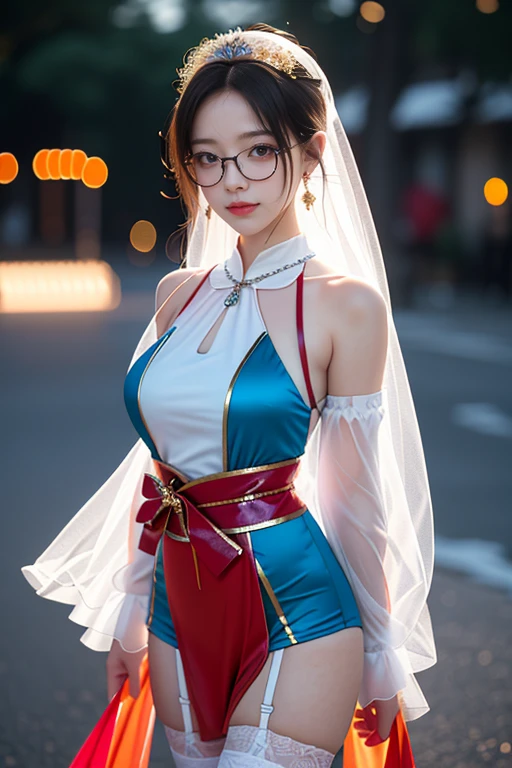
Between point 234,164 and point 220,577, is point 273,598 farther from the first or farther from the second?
point 234,164

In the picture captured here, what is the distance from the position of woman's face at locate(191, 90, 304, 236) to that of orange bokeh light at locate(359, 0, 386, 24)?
16579 millimetres

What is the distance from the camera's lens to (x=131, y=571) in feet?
7.77

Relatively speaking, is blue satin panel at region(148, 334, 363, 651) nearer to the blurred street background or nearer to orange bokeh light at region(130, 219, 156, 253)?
the blurred street background

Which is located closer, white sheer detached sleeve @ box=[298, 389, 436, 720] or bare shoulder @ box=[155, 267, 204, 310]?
white sheer detached sleeve @ box=[298, 389, 436, 720]

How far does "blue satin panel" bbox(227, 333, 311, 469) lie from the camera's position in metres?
2.06

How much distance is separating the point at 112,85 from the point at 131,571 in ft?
114

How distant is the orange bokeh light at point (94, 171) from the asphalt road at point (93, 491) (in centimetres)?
2346

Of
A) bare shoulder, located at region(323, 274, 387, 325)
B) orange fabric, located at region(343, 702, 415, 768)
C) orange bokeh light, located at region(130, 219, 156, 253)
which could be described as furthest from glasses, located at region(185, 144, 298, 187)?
orange bokeh light, located at region(130, 219, 156, 253)

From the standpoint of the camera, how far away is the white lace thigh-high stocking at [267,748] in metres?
1.99

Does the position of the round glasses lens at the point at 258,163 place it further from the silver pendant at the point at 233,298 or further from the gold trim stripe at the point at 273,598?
the gold trim stripe at the point at 273,598

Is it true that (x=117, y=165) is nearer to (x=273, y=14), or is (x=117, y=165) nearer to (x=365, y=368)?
(x=273, y=14)

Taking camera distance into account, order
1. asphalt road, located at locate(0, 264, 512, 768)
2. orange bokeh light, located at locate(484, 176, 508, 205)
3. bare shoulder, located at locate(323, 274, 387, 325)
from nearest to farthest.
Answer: bare shoulder, located at locate(323, 274, 387, 325) → asphalt road, located at locate(0, 264, 512, 768) → orange bokeh light, located at locate(484, 176, 508, 205)

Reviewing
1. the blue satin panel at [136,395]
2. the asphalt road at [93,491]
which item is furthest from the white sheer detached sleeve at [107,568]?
the asphalt road at [93,491]

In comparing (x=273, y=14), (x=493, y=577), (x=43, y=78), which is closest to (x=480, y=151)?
(x=273, y=14)
